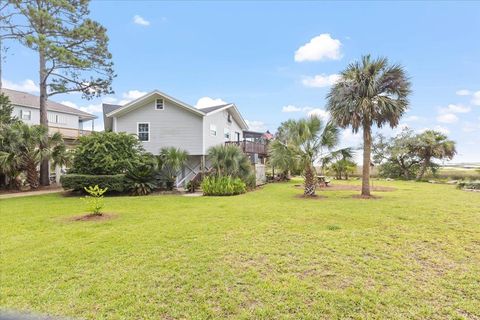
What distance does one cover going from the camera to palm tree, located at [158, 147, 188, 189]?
1580 cm

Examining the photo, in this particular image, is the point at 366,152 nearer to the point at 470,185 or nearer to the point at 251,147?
the point at 470,185

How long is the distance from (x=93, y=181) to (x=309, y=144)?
11143mm

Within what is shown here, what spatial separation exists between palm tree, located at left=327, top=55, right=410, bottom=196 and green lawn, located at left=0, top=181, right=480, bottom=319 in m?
5.75

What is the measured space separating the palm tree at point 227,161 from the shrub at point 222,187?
1325 mm

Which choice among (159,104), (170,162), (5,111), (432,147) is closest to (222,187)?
(170,162)

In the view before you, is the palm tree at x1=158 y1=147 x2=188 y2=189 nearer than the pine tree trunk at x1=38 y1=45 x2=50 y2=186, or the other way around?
the palm tree at x1=158 y1=147 x2=188 y2=189

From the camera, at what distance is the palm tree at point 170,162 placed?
51.9 ft

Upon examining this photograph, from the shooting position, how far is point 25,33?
577 inches

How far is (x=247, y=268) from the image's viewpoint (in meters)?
4.48

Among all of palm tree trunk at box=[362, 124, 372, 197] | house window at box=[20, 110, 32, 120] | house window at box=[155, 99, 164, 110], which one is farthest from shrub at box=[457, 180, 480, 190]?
house window at box=[20, 110, 32, 120]

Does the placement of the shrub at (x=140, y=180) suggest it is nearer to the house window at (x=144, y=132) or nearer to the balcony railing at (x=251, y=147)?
the house window at (x=144, y=132)

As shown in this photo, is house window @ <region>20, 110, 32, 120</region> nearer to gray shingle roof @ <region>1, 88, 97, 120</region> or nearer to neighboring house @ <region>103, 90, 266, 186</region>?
gray shingle roof @ <region>1, 88, 97, 120</region>

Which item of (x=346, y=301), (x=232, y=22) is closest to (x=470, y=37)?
(x=232, y=22)

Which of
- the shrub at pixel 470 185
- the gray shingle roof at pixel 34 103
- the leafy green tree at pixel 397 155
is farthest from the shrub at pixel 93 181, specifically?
the leafy green tree at pixel 397 155
